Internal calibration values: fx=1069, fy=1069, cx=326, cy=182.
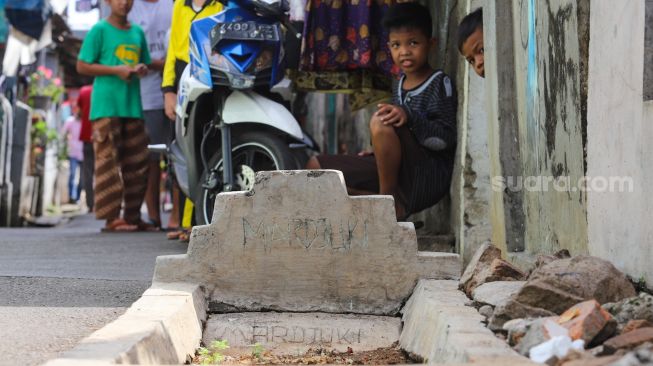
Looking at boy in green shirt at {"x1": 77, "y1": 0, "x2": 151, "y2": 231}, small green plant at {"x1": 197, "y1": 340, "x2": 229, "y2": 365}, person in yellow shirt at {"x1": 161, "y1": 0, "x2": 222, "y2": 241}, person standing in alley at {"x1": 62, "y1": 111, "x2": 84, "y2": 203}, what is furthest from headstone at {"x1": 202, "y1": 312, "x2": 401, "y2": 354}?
person standing in alley at {"x1": 62, "y1": 111, "x2": 84, "y2": 203}

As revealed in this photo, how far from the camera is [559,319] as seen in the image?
2941mm

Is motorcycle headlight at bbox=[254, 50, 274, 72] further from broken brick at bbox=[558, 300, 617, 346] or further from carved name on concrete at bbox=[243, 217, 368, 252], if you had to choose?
broken brick at bbox=[558, 300, 617, 346]

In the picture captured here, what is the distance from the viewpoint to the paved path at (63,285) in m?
3.55

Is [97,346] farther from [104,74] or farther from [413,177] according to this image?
[104,74]

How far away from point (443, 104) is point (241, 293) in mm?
2046

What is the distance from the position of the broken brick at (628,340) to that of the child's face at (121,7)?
6841 mm

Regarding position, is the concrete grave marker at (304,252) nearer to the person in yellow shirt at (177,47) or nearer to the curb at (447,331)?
the curb at (447,331)

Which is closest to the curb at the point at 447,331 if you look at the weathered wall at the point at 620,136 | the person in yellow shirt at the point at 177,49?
the weathered wall at the point at 620,136

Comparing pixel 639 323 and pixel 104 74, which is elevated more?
pixel 104 74

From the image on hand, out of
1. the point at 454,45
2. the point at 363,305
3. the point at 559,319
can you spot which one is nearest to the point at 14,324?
the point at 363,305

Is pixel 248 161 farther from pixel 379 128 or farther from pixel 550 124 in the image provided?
pixel 550 124

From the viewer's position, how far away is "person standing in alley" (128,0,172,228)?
9.12 metres

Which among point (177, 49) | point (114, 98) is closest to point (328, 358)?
point (177, 49)

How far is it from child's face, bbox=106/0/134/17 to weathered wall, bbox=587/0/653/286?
5761 mm
